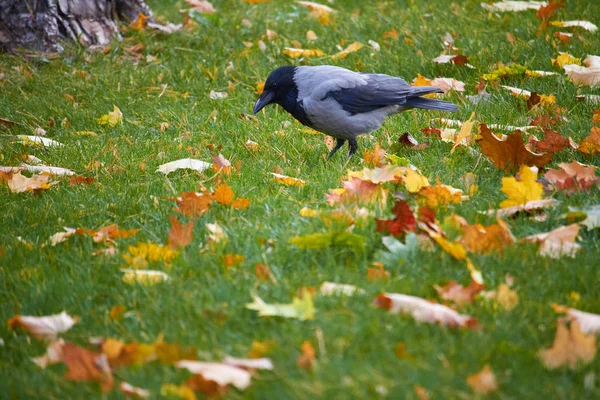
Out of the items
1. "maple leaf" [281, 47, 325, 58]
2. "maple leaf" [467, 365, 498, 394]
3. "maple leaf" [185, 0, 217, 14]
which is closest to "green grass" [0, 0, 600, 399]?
"maple leaf" [467, 365, 498, 394]

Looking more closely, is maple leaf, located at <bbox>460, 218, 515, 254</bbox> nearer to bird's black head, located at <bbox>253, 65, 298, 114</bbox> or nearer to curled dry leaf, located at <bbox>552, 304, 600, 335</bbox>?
curled dry leaf, located at <bbox>552, 304, 600, 335</bbox>

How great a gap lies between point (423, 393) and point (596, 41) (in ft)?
15.8

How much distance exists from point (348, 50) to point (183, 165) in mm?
2561

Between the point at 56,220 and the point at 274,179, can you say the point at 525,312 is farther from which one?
the point at 56,220

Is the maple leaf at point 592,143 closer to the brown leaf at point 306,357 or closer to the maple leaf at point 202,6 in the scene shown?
the brown leaf at point 306,357

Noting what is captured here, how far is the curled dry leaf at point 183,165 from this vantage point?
4180mm

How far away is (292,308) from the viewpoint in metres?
2.44

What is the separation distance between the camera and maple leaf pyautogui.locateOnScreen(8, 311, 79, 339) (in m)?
2.58

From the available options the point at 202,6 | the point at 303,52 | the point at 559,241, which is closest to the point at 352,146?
the point at 559,241

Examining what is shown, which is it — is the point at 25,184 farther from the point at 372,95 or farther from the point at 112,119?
the point at 372,95

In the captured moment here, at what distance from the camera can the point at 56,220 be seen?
360cm

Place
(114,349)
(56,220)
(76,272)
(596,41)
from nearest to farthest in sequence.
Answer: (114,349), (76,272), (56,220), (596,41)

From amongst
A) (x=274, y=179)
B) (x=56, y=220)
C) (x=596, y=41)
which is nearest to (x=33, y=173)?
(x=56, y=220)

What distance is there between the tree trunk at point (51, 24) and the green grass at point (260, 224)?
22 centimetres
